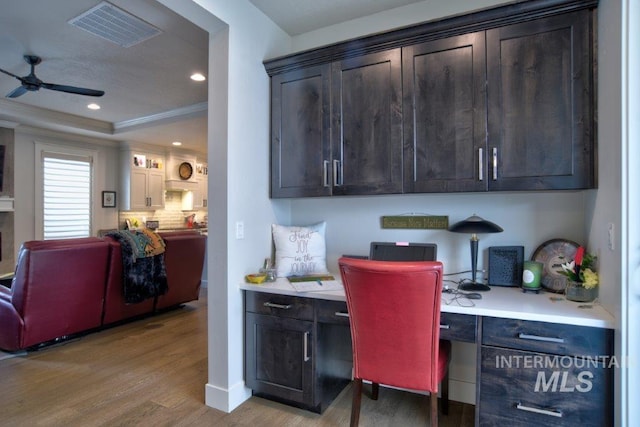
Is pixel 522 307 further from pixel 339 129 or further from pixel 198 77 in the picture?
pixel 198 77

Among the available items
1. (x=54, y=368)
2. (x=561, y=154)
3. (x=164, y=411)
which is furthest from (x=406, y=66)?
(x=54, y=368)

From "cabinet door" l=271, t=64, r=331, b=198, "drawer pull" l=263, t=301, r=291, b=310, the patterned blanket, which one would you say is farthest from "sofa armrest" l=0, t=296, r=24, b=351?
"cabinet door" l=271, t=64, r=331, b=198

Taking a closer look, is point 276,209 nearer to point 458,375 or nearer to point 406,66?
point 406,66

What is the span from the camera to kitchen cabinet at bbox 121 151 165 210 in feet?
21.4

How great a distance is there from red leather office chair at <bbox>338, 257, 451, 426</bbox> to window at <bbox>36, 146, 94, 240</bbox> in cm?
608

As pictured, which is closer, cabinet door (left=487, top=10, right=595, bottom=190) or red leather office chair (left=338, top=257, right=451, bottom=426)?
red leather office chair (left=338, top=257, right=451, bottom=426)

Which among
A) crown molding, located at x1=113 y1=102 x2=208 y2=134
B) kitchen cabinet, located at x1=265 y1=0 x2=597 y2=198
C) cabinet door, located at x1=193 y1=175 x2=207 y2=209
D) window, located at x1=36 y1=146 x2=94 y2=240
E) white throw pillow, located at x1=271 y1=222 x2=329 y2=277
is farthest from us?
cabinet door, located at x1=193 y1=175 x2=207 y2=209

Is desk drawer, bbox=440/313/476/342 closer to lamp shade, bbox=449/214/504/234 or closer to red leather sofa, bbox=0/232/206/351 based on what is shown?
lamp shade, bbox=449/214/504/234

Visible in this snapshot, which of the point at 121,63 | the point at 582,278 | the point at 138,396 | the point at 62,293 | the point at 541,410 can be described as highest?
the point at 121,63

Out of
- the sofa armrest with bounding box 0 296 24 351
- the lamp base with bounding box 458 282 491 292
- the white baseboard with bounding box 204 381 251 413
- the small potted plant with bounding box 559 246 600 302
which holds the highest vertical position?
the small potted plant with bounding box 559 246 600 302

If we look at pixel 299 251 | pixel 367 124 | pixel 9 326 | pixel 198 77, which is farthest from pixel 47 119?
pixel 367 124

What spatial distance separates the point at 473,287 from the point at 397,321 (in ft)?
2.25

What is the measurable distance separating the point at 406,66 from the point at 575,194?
1.24m

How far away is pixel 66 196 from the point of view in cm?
589
